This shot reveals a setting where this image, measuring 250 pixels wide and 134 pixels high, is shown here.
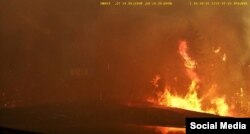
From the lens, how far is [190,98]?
10.7ft

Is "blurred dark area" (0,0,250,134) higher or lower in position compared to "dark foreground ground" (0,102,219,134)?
higher

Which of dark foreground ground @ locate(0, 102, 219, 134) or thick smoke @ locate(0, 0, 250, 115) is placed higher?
thick smoke @ locate(0, 0, 250, 115)

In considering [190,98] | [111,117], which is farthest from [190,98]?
[111,117]

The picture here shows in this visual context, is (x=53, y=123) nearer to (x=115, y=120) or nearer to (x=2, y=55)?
(x=115, y=120)

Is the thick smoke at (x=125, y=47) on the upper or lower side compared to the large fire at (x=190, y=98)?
upper

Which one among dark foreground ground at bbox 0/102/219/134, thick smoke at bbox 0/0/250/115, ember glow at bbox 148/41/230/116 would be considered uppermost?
thick smoke at bbox 0/0/250/115

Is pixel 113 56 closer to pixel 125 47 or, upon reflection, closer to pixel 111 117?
pixel 125 47

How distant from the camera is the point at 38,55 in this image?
10.7ft

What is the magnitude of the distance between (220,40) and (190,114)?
2.46 feet

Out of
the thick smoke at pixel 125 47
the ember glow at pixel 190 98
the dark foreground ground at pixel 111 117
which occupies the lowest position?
the dark foreground ground at pixel 111 117

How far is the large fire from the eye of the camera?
3.21 meters

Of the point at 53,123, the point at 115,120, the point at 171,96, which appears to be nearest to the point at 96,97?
the point at 115,120

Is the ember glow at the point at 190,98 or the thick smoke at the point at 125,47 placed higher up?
the thick smoke at the point at 125,47

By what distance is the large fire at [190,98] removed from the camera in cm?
321
